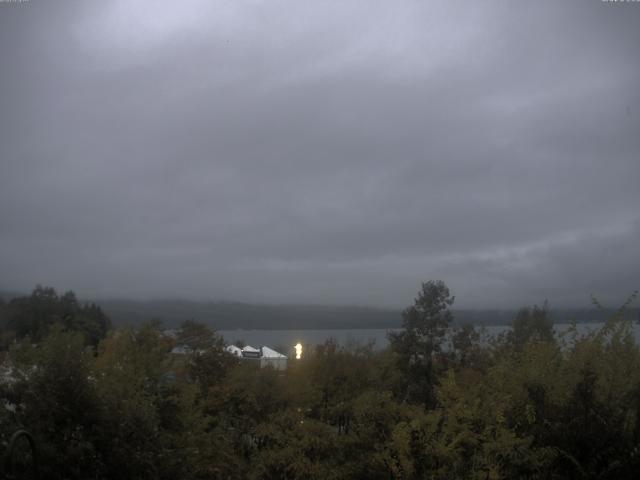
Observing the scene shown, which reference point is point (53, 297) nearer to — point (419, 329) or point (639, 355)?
point (419, 329)

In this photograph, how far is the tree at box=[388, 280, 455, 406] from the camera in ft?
141

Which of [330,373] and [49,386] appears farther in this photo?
[330,373]

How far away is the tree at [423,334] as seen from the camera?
4297 cm

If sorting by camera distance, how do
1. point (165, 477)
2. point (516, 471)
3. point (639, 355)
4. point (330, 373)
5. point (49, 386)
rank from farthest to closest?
point (330, 373)
point (639, 355)
point (516, 471)
point (165, 477)
point (49, 386)

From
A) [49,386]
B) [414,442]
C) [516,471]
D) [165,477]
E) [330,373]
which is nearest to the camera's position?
[49,386]

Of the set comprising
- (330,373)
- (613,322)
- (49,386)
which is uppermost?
(613,322)

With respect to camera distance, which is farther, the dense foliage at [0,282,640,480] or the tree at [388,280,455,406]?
the tree at [388,280,455,406]

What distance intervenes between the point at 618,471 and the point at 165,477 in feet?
24.7

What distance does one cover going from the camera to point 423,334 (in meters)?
44.6

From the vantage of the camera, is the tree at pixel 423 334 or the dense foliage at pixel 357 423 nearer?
the dense foliage at pixel 357 423

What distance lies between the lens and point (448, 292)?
151 feet

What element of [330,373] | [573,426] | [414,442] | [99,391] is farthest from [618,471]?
[330,373]

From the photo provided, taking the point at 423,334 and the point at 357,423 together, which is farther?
the point at 423,334

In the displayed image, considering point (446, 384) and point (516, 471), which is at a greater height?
point (446, 384)
